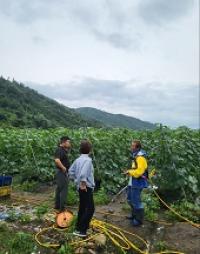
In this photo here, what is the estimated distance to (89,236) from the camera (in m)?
7.86

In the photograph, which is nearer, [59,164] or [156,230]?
[156,230]

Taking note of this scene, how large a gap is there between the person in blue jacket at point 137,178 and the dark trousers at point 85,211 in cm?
121

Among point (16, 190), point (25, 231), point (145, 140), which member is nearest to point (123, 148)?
point (145, 140)

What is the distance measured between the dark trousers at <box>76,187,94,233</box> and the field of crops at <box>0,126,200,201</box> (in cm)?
361

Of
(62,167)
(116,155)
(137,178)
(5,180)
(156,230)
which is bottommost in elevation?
(156,230)

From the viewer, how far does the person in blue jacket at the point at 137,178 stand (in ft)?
28.5

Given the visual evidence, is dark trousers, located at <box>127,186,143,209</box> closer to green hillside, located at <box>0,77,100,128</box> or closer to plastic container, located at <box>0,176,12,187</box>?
plastic container, located at <box>0,176,12,187</box>

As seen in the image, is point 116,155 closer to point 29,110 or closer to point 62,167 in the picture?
point 62,167

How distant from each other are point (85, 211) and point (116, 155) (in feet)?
21.8

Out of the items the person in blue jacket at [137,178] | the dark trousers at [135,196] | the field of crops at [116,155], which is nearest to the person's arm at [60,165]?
the person in blue jacket at [137,178]

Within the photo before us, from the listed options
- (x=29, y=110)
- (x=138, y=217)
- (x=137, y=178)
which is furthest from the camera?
(x=29, y=110)

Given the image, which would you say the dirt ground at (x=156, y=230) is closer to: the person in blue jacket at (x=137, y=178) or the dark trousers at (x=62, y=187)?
the person in blue jacket at (x=137, y=178)

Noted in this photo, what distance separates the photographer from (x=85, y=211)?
25.9ft

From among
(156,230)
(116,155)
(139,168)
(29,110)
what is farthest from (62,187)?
(29,110)
